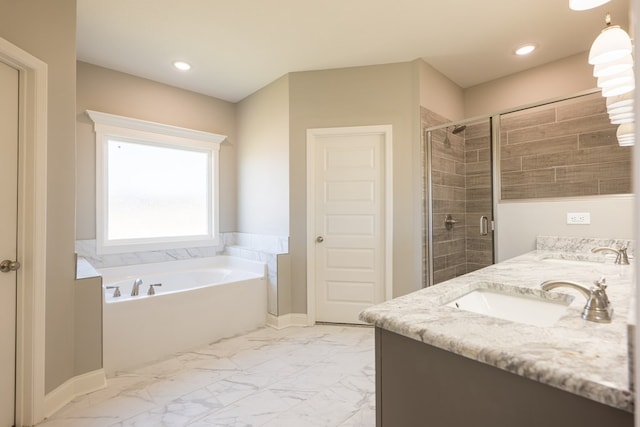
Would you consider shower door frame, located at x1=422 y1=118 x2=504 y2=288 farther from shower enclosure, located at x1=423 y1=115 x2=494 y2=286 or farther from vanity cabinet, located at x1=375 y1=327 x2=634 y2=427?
vanity cabinet, located at x1=375 y1=327 x2=634 y2=427

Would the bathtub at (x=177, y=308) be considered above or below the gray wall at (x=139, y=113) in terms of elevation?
Answer: below

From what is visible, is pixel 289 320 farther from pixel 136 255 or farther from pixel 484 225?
pixel 484 225

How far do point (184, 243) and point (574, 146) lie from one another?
13.6 ft

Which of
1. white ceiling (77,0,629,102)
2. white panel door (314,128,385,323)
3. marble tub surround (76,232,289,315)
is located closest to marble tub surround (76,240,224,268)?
marble tub surround (76,232,289,315)

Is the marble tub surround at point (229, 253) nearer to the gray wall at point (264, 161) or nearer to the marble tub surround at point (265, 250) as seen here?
the marble tub surround at point (265, 250)

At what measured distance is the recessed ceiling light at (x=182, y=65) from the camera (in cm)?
301

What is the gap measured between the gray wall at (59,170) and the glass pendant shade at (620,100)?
3041mm

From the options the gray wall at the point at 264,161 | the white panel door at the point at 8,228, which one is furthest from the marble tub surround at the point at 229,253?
the white panel door at the point at 8,228

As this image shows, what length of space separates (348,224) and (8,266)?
248cm

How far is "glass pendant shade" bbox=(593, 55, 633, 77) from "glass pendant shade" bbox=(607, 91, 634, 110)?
5.0 inches

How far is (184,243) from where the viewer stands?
3627 mm

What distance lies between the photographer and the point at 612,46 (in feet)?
4.51

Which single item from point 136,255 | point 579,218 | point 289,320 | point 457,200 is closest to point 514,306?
point 579,218

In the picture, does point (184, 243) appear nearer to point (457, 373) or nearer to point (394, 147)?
point (394, 147)
